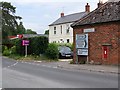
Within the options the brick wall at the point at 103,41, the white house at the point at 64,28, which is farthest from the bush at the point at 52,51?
the white house at the point at 64,28

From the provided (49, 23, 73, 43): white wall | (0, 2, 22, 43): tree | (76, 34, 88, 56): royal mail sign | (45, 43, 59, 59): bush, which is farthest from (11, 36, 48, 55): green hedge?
(0, 2, 22, 43): tree

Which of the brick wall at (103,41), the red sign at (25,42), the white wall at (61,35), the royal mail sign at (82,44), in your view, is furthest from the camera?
the white wall at (61,35)

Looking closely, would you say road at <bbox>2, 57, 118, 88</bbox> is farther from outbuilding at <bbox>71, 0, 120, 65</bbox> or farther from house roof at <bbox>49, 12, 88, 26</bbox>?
house roof at <bbox>49, 12, 88, 26</bbox>

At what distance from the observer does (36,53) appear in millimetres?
37500

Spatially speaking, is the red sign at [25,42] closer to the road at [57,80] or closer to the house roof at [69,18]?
the road at [57,80]

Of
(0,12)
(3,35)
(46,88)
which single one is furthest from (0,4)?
(46,88)

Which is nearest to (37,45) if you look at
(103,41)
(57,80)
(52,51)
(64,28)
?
(52,51)

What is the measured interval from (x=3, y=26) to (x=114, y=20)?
173ft

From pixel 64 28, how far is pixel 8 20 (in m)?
19.3

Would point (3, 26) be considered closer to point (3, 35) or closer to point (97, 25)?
point (3, 35)

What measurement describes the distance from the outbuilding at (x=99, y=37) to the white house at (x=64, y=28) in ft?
104

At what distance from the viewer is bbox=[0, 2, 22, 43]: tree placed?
7488 centimetres

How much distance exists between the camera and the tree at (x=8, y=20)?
74875 millimetres

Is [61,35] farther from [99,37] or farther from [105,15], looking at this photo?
[99,37]
